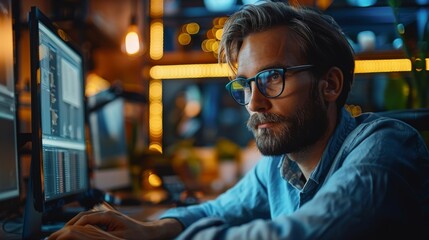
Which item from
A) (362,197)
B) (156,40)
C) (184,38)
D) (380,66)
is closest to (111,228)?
(362,197)

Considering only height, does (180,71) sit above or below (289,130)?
above

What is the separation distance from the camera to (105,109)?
2.65m

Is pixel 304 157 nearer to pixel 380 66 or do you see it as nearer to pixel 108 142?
pixel 108 142

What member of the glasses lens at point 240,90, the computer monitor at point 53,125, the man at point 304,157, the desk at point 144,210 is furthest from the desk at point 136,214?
the glasses lens at point 240,90

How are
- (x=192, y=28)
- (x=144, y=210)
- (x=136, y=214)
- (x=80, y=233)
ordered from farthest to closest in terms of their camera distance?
(x=192, y=28) → (x=144, y=210) → (x=136, y=214) → (x=80, y=233)

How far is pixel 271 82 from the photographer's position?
1141mm

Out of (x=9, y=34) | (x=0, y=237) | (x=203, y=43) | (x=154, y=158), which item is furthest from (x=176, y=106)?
(x=0, y=237)

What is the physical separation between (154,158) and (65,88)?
1493 millimetres

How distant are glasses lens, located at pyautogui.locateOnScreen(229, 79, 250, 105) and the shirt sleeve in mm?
247

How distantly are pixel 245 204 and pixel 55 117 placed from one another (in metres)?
0.60

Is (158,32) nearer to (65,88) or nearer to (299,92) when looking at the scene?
(65,88)

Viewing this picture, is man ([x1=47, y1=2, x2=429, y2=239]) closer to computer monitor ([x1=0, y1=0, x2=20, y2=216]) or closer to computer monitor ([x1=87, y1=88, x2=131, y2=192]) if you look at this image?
computer monitor ([x1=0, y1=0, x2=20, y2=216])

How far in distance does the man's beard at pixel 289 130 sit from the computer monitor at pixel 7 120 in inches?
26.9

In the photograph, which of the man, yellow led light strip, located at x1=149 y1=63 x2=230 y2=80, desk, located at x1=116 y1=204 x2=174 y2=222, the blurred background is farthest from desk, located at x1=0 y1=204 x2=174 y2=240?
yellow led light strip, located at x1=149 y1=63 x2=230 y2=80
